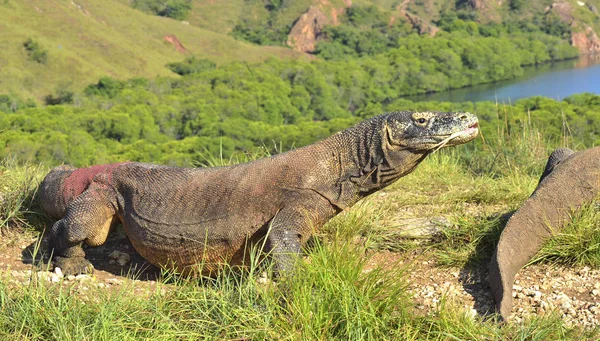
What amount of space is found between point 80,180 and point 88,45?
2824 inches

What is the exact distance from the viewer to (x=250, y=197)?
3.73 metres

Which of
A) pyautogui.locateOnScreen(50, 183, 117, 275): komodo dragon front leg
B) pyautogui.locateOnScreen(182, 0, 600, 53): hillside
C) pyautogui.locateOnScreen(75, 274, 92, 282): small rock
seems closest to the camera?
pyautogui.locateOnScreen(75, 274, 92, 282): small rock

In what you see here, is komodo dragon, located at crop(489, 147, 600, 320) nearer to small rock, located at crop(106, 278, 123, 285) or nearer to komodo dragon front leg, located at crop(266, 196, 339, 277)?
komodo dragon front leg, located at crop(266, 196, 339, 277)

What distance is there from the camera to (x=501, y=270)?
3439 millimetres

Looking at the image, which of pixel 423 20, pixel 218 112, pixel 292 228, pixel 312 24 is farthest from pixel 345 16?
pixel 292 228

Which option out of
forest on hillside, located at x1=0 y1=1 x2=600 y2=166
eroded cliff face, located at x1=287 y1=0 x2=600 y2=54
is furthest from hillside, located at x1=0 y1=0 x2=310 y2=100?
eroded cliff face, located at x1=287 y1=0 x2=600 y2=54

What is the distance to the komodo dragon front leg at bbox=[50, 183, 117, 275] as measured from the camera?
13.1 feet

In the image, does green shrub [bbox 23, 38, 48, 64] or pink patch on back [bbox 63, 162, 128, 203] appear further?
green shrub [bbox 23, 38, 48, 64]

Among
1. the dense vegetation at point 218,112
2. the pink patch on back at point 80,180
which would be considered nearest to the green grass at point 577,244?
the pink patch on back at point 80,180

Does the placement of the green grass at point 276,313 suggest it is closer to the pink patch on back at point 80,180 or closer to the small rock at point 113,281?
the small rock at point 113,281

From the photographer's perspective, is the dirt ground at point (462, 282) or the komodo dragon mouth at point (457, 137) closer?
the dirt ground at point (462, 282)

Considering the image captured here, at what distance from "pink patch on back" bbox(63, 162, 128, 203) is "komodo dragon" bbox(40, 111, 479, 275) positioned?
120 millimetres

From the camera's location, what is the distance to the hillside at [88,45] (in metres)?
60.6

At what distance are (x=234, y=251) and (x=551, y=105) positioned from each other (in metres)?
31.6
